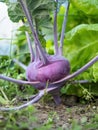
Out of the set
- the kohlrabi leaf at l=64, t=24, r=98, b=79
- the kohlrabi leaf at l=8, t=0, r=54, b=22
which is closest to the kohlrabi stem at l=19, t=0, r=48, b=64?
the kohlrabi leaf at l=8, t=0, r=54, b=22

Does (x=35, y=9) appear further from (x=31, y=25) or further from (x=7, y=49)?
(x=7, y=49)

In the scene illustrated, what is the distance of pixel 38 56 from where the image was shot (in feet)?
3.27

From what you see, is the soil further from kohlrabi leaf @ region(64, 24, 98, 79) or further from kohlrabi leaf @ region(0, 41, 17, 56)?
kohlrabi leaf @ region(0, 41, 17, 56)

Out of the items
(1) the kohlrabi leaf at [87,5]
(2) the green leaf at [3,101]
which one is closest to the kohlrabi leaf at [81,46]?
(1) the kohlrabi leaf at [87,5]

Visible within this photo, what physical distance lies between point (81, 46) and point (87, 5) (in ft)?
0.39

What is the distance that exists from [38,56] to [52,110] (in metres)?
0.15

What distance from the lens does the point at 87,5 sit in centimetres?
107

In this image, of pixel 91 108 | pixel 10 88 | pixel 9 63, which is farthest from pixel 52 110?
pixel 9 63

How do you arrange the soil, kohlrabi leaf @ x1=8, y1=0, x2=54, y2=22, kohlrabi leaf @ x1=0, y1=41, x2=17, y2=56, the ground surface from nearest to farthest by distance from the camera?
the ground surface → the soil → kohlrabi leaf @ x1=8, y1=0, x2=54, y2=22 → kohlrabi leaf @ x1=0, y1=41, x2=17, y2=56

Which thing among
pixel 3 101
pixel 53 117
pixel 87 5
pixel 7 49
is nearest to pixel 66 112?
pixel 53 117

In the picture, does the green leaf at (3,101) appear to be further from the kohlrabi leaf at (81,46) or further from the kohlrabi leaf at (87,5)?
the kohlrabi leaf at (87,5)

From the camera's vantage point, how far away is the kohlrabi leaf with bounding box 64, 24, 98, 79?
3.49 ft

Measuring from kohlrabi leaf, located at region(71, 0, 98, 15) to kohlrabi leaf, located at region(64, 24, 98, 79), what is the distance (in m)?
0.07

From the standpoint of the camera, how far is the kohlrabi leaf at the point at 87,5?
1059 millimetres
